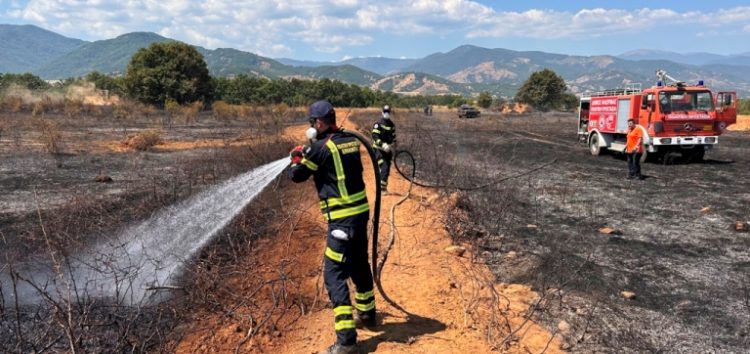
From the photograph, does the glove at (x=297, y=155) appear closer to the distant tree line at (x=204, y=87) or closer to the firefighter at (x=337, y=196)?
the firefighter at (x=337, y=196)

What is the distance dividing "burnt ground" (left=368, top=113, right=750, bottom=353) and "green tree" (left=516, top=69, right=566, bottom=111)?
173ft

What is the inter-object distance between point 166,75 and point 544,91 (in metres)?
45.1

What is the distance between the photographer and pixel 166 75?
43000mm

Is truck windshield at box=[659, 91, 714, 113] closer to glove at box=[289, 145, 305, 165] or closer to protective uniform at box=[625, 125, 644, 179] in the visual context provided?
protective uniform at box=[625, 125, 644, 179]

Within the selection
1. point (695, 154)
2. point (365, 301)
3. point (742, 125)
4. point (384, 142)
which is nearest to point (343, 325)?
point (365, 301)

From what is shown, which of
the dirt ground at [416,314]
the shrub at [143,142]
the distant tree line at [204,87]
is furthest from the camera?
the distant tree line at [204,87]

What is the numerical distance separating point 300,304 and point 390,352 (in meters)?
1.28

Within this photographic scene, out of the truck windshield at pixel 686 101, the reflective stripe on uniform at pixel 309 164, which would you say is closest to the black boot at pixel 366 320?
the reflective stripe on uniform at pixel 309 164

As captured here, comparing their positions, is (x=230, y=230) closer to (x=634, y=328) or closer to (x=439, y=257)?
(x=439, y=257)

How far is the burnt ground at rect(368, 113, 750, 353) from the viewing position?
456 centimetres

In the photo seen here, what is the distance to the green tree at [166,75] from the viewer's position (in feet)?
140

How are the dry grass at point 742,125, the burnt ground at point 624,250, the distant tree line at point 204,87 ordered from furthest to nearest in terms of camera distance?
the distant tree line at point 204,87 < the dry grass at point 742,125 < the burnt ground at point 624,250

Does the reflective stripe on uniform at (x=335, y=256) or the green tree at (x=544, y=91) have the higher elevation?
the green tree at (x=544, y=91)

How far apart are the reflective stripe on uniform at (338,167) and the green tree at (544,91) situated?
2540 inches
